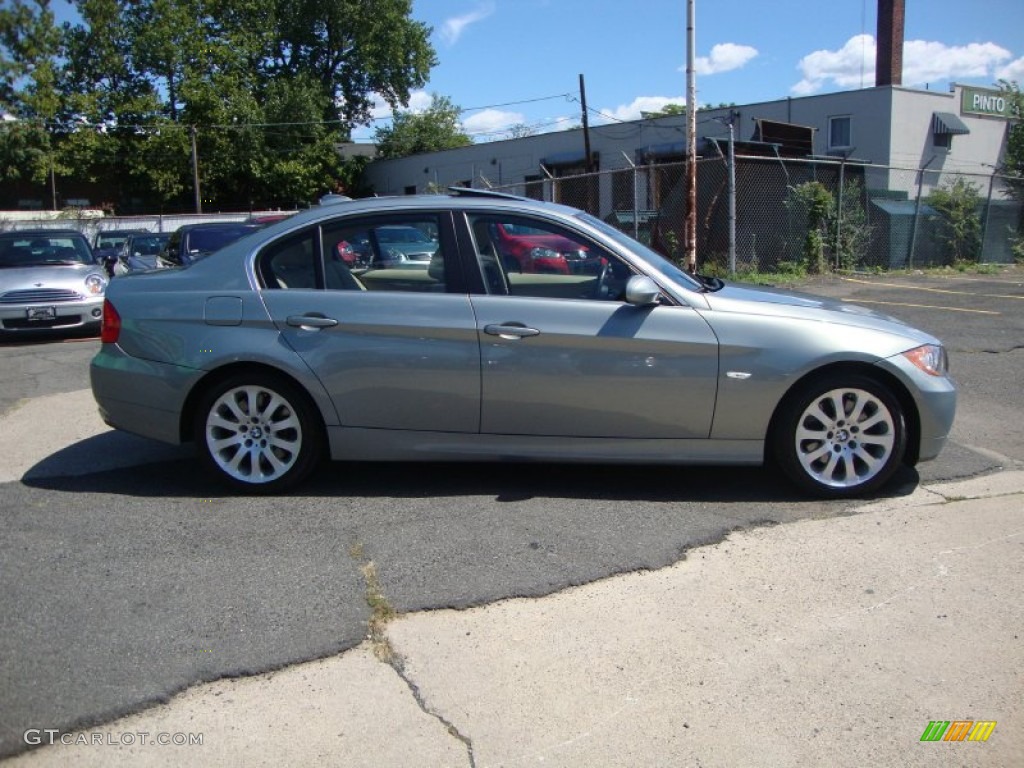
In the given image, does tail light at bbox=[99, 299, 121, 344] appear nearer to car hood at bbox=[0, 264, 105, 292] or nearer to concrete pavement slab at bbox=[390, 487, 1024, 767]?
concrete pavement slab at bbox=[390, 487, 1024, 767]

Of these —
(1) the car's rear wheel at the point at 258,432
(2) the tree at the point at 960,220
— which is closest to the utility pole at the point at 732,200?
(2) the tree at the point at 960,220

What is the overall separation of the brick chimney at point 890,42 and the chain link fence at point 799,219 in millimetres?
11185

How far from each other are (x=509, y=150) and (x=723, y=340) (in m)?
37.4

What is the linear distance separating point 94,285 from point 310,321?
8683 mm

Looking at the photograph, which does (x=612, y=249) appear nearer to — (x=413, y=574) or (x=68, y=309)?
(x=413, y=574)

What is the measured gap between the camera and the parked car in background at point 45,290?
11711 mm

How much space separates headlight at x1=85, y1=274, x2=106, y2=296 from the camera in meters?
12.1

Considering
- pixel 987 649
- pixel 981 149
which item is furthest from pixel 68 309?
pixel 981 149

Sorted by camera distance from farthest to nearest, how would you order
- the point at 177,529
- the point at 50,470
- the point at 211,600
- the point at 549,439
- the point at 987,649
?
A: the point at 50,470 < the point at 549,439 < the point at 177,529 < the point at 211,600 < the point at 987,649

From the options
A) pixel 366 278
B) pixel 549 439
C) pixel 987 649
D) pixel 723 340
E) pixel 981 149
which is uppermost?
pixel 981 149

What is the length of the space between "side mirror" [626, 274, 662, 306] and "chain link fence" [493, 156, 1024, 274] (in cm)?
1206

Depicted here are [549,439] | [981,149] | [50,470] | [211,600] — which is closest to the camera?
[211,600]

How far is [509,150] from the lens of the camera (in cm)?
4062

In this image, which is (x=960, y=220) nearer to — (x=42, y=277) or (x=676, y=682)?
(x=42, y=277)
